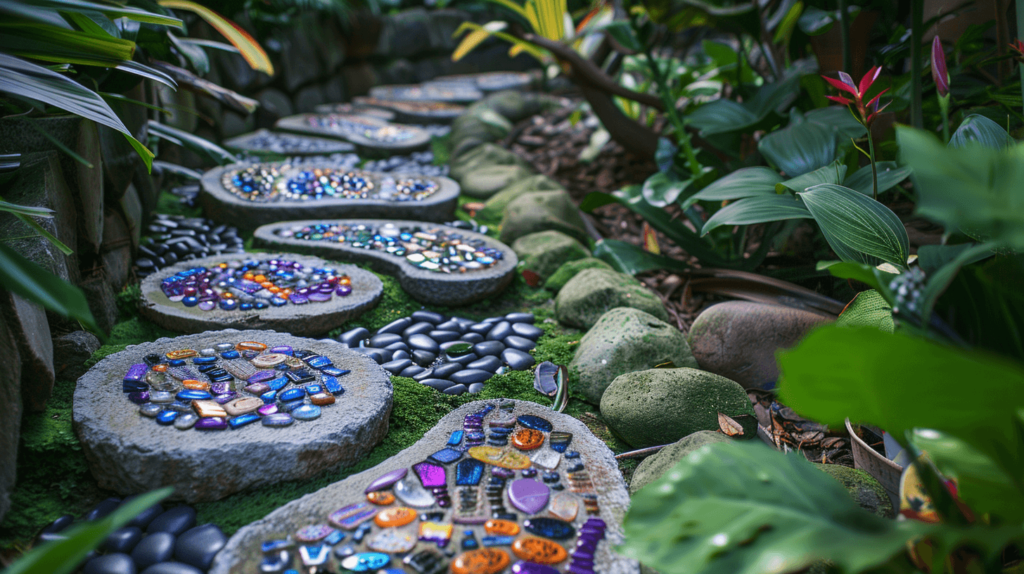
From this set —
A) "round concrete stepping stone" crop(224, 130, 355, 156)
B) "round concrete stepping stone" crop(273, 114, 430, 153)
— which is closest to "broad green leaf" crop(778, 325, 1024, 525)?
"round concrete stepping stone" crop(224, 130, 355, 156)

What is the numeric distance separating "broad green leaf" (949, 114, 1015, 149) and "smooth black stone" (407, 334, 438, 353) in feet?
4.21

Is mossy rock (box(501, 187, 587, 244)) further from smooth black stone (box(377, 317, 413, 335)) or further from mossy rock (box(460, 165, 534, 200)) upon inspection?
smooth black stone (box(377, 317, 413, 335))

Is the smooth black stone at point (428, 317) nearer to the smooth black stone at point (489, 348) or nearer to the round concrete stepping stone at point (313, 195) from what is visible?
the smooth black stone at point (489, 348)

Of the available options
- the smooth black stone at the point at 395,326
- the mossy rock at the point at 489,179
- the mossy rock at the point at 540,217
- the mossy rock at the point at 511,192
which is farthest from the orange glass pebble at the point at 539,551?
the mossy rock at the point at 489,179

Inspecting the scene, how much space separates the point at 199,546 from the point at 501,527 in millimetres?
483

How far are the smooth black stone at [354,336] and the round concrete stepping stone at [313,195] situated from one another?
92 cm

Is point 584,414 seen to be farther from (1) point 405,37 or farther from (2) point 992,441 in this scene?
(1) point 405,37

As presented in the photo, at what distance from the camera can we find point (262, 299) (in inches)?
63.6

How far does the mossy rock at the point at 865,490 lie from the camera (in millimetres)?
978

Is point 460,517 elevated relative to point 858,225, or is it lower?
lower

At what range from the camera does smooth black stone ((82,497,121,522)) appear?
0.95 metres

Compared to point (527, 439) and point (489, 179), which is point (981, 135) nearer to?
point (527, 439)

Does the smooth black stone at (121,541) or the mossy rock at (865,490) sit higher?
the mossy rock at (865,490)

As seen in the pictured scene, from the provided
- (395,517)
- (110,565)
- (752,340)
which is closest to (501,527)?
(395,517)
